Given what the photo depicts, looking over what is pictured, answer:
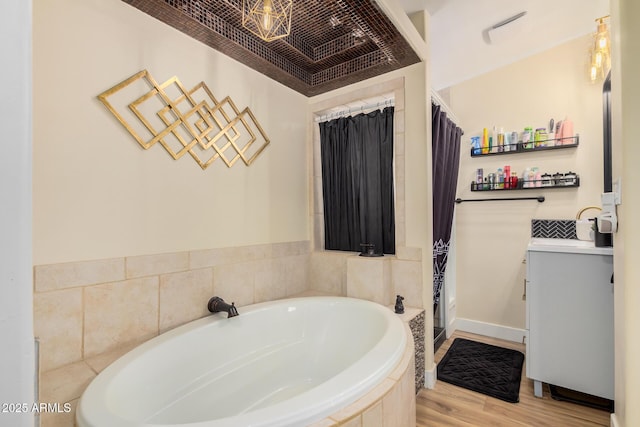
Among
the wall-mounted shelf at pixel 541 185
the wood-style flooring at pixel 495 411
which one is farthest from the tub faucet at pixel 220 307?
the wall-mounted shelf at pixel 541 185

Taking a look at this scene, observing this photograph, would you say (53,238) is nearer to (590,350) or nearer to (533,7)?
(590,350)

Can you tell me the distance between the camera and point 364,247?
2.31 m

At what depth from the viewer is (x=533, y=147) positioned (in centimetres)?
262

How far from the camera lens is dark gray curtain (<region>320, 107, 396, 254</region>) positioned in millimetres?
2336

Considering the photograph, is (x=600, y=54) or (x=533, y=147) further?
(x=533, y=147)

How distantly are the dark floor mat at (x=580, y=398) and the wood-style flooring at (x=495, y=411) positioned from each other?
34 millimetres

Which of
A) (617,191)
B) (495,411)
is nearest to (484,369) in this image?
(495,411)

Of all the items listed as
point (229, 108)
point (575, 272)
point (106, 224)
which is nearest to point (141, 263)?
point (106, 224)

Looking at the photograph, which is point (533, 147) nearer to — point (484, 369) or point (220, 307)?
point (484, 369)

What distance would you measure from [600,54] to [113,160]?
3342 mm

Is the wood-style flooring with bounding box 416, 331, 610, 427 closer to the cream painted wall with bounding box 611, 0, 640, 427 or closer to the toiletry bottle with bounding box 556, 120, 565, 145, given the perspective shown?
the cream painted wall with bounding box 611, 0, 640, 427

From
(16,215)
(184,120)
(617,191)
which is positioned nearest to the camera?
(16,215)

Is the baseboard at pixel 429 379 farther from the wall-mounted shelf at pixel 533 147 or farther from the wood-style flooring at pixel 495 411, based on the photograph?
the wall-mounted shelf at pixel 533 147

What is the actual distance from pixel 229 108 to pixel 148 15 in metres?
0.62
